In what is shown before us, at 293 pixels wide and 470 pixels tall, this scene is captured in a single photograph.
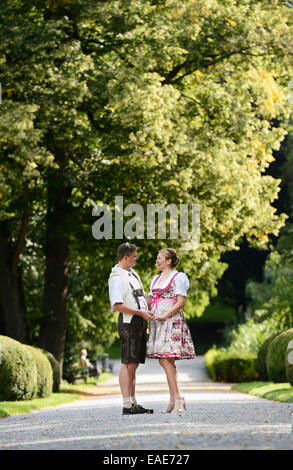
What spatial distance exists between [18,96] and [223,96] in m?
5.59

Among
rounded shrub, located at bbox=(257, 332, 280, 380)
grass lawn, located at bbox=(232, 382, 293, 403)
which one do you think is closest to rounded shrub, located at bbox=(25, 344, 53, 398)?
grass lawn, located at bbox=(232, 382, 293, 403)

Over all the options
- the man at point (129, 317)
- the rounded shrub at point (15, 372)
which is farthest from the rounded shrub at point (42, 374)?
the man at point (129, 317)

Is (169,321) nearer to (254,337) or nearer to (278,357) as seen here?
(278,357)

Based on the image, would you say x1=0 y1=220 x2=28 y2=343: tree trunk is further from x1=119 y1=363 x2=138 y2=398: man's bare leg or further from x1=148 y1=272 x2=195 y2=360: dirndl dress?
x1=148 y1=272 x2=195 y2=360: dirndl dress

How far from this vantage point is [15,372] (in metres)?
16.5

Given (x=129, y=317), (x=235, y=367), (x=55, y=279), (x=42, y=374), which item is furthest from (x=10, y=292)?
(x=129, y=317)

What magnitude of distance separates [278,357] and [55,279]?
6686mm

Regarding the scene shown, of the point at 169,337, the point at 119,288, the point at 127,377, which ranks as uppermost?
the point at 119,288

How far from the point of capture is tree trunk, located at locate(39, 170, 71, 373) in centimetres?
2270

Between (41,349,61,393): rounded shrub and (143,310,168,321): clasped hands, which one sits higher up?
(143,310,168,321): clasped hands

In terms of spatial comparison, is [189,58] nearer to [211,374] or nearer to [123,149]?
[123,149]

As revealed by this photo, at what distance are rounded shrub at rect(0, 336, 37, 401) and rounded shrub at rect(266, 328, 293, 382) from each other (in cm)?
514

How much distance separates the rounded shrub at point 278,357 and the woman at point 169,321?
328 inches

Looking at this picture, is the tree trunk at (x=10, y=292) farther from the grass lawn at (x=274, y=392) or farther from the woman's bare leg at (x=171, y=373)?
the woman's bare leg at (x=171, y=373)
